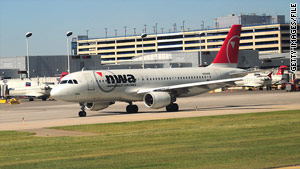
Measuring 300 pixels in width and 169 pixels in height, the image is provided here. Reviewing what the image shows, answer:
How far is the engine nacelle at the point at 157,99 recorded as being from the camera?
4741 cm

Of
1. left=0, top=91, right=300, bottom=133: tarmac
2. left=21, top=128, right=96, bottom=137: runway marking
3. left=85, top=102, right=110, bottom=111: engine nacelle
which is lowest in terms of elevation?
left=0, top=91, right=300, bottom=133: tarmac

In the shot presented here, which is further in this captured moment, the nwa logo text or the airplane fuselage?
the nwa logo text

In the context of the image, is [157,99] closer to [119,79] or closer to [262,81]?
[119,79]

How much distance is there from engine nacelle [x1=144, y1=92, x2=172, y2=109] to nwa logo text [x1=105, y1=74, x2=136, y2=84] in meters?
2.32

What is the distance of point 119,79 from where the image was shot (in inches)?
1933

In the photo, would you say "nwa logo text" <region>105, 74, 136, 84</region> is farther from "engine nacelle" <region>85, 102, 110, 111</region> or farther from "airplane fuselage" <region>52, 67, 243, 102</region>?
"engine nacelle" <region>85, 102, 110, 111</region>

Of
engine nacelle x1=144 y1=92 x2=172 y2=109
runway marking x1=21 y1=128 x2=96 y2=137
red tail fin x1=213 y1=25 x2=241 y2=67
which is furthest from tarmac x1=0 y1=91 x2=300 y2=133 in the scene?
red tail fin x1=213 y1=25 x2=241 y2=67

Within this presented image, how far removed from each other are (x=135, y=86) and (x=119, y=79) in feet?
5.83

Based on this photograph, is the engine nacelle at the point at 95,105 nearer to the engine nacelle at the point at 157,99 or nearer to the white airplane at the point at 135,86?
the white airplane at the point at 135,86

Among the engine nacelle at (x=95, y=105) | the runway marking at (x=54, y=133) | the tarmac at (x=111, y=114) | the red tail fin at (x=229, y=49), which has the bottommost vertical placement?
the tarmac at (x=111, y=114)

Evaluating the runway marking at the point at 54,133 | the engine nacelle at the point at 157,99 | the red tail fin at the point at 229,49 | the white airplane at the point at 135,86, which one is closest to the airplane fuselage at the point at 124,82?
the white airplane at the point at 135,86

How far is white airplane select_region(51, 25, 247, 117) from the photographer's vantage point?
46.8m

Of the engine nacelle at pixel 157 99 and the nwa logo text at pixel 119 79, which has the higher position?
the nwa logo text at pixel 119 79

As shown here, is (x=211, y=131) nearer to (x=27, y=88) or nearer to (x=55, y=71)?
(x=27, y=88)
